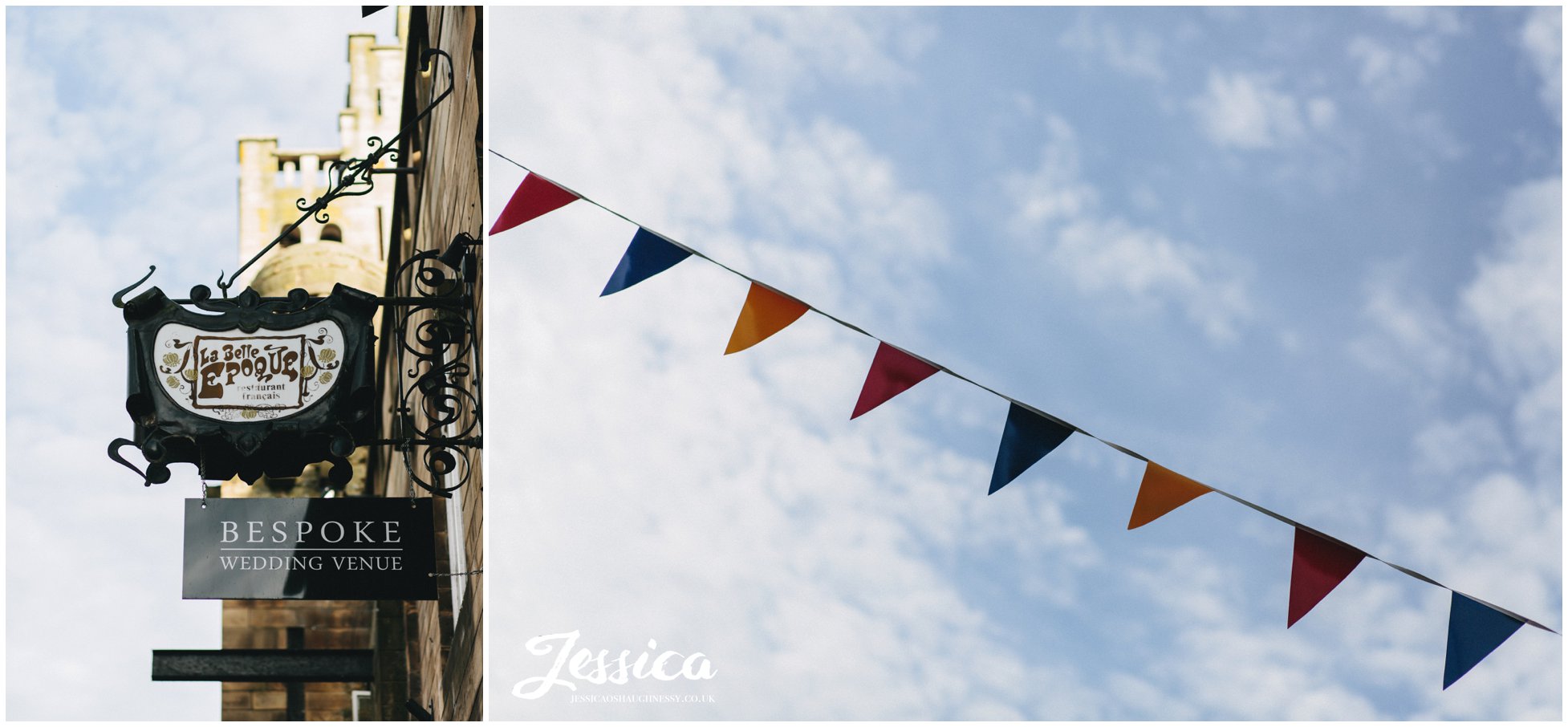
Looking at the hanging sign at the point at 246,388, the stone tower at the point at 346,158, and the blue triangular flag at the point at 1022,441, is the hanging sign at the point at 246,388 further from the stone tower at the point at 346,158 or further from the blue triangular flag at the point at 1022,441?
the stone tower at the point at 346,158

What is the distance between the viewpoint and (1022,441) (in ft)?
21.9

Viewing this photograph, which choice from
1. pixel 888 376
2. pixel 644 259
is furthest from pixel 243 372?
Answer: pixel 888 376

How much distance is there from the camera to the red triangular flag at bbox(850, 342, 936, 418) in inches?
272

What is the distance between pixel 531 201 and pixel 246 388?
1.53 meters

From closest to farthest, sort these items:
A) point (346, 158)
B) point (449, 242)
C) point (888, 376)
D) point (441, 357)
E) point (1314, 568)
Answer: point (1314, 568) < point (888, 376) < point (441, 357) < point (449, 242) < point (346, 158)

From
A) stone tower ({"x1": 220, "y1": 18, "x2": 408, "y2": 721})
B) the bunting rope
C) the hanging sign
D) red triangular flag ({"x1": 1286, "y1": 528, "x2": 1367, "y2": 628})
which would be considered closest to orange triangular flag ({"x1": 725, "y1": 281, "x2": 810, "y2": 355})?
the bunting rope

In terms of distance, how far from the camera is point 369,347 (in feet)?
24.2

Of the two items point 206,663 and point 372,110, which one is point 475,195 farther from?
point 372,110

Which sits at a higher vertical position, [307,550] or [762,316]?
[762,316]

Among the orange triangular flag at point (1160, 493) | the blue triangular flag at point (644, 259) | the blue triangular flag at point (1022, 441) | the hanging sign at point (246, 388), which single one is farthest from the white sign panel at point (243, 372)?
the orange triangular flag at point (1160, 493)

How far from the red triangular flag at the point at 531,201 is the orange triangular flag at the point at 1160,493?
292 centimetres

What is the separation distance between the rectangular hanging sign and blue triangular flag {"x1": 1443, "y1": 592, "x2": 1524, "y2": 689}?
13.7 ft

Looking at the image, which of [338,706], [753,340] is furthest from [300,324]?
[338,706]

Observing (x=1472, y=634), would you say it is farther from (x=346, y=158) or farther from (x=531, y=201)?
(x=346, y=158)
